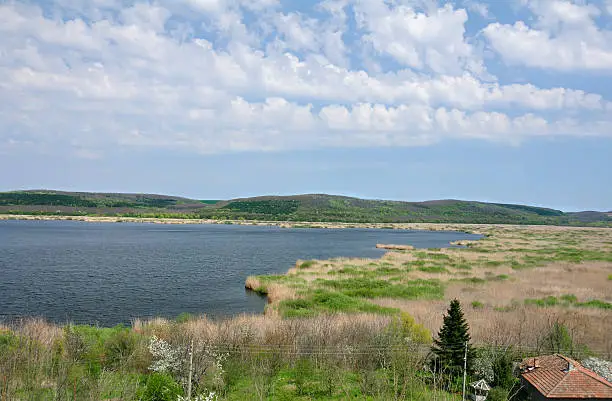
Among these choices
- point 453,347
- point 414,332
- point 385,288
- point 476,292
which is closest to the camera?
point 453,347

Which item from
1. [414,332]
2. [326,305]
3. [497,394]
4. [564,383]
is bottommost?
[326,305]

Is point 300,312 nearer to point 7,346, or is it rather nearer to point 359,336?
point 359,336

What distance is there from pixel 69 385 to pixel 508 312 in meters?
22.2

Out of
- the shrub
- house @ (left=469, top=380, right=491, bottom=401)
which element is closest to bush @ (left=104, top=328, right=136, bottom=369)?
the shrub

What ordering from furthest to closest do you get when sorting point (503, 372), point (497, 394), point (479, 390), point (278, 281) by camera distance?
point (278, 281) → point (503, 372) → point (479, 390) → point (497, 394)

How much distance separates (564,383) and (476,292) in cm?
2113

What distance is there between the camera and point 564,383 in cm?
1325

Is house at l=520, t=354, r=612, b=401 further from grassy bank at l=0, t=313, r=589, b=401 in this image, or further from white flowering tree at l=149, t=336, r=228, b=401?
white flowering tree at l=149, t=336, r=228, b=401

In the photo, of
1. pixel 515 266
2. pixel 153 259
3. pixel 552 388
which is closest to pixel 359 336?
pixel 552 388

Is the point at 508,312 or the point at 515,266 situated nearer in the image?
the point at 508,312

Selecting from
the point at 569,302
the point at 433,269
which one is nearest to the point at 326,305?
the point at 569,302

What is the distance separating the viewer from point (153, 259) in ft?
179

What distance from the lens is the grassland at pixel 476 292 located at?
22.5 meters

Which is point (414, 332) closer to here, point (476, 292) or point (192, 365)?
point (192, 365)
